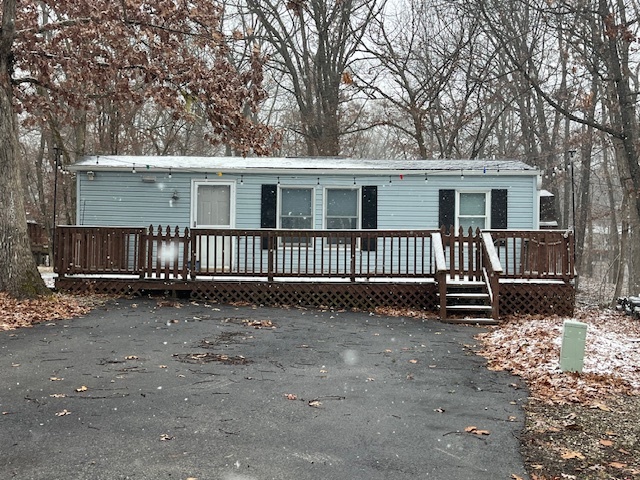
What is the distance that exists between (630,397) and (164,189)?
1083cm

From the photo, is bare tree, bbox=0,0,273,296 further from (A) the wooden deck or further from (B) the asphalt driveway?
(B) the asphalt driveway

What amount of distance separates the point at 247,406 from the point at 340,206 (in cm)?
926

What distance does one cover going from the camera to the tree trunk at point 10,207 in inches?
403

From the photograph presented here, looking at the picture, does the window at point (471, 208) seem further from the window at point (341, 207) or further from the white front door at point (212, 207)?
the white front door at point (212, 207)

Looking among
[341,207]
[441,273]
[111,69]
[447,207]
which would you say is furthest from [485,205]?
[111,69]

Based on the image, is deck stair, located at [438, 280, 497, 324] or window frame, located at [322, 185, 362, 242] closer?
deck stair, located at [438, 280, 497, 324]

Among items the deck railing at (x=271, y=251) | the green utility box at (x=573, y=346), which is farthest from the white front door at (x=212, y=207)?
the green utility box at (x=573, y=346)

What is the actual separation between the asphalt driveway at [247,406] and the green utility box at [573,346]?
63 centimetres

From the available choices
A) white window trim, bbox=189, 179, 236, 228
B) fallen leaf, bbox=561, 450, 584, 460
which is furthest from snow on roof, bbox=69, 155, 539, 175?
fallen leaf, bbox=561, 450, 584, 460

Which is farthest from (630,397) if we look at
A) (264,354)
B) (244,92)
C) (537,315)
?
(244,92)

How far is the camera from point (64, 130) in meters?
28.3

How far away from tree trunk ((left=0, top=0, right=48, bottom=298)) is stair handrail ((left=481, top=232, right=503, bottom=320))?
26.5 feet

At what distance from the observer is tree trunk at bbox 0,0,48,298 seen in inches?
403

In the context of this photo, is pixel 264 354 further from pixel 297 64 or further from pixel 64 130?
pixel 64 130
